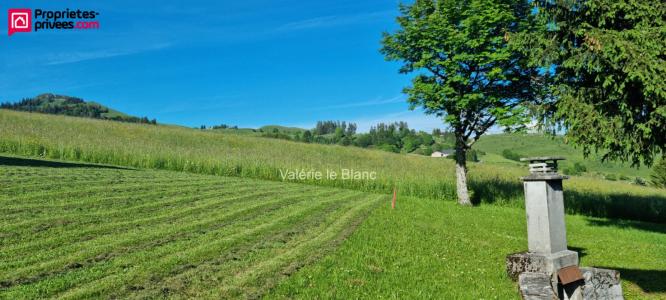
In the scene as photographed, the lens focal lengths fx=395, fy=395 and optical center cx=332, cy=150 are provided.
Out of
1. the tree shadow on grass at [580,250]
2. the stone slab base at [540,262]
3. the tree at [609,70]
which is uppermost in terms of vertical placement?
the tree at [609,70]

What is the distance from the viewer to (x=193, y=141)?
5266 centimetres

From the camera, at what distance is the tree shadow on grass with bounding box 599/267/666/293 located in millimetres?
8688

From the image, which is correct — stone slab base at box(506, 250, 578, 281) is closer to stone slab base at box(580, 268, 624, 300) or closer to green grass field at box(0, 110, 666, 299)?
green grass field at box(0, 110, 666, 299)

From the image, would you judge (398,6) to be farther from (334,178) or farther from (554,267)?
(554,267)

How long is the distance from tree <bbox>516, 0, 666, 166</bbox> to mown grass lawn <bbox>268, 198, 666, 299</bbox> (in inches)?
152

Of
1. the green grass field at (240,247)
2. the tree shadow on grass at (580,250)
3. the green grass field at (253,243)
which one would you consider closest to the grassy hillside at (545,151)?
the green grass field at (253,243)

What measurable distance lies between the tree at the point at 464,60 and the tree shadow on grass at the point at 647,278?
10367 mm

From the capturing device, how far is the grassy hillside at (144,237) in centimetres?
635

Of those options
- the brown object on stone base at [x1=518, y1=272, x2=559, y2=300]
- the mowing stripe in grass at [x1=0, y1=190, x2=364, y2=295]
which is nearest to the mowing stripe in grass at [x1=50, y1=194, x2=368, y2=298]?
the mowing stripe in grass at [x1=0, y1=190, x2=364, y2=295]

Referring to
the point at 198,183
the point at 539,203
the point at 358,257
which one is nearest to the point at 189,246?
the point at 358,257

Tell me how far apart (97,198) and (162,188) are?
12.2 feet

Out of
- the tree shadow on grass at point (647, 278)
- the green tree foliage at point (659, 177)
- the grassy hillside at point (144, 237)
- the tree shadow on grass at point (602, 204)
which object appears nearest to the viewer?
the grassy hillside at point (144, 237)

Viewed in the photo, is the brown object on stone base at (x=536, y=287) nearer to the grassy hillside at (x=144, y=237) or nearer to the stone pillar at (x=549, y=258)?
the stone pillar at (x=549, y=258)

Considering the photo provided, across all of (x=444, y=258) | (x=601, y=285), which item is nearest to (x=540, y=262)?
(x=601, y=285)
